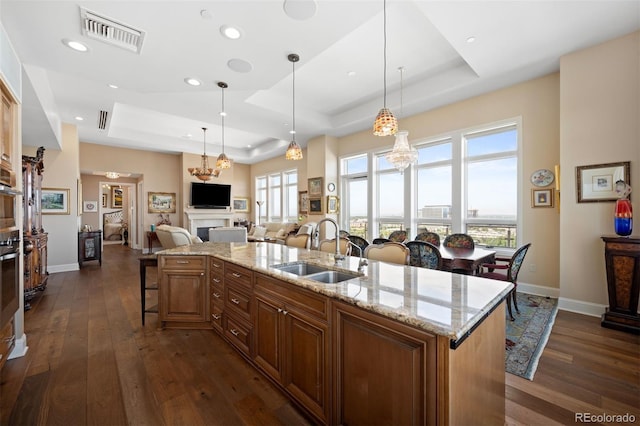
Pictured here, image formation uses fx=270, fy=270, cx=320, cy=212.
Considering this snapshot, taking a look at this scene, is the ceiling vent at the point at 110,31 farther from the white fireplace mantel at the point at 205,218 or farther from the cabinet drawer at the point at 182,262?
the white fireplace mantel at the point at 205,218

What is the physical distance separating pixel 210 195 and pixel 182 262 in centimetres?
708

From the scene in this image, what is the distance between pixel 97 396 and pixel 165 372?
43 cm

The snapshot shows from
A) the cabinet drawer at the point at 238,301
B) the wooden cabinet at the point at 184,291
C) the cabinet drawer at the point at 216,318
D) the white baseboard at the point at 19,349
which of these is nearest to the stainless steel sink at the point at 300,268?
the cabinet drawer at the point at 238,301

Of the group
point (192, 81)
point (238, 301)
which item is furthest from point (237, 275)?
point (192, 81)

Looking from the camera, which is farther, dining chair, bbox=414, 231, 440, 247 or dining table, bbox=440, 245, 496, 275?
dining chair, bbox=414, 231, 440, 247

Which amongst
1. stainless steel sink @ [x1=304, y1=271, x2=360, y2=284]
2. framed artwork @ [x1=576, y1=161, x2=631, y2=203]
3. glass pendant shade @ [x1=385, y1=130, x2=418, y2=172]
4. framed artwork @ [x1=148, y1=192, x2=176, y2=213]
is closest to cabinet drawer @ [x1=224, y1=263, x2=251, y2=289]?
stainless steel sink @ [x1=304, y1=271, x2=360, y2=284]

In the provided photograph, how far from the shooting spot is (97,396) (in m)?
1.94

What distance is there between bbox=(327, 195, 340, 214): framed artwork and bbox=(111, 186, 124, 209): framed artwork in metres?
10.6

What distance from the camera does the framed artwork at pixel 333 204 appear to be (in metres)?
7.22

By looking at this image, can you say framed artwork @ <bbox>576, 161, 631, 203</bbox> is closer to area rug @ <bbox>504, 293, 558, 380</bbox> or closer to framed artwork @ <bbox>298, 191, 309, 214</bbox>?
area rug @ <bbox>504, 293, 558, 380</bbox>

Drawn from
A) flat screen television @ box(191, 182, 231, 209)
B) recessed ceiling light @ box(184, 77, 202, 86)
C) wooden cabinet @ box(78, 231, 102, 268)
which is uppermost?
recessed ceiling light @ box(184, 77, 202, 86)

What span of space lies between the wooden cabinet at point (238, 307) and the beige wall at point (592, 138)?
4.07 meters

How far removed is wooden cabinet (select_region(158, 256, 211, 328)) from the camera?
2.95 m

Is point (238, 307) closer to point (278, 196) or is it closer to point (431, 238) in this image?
point (431, 238)
